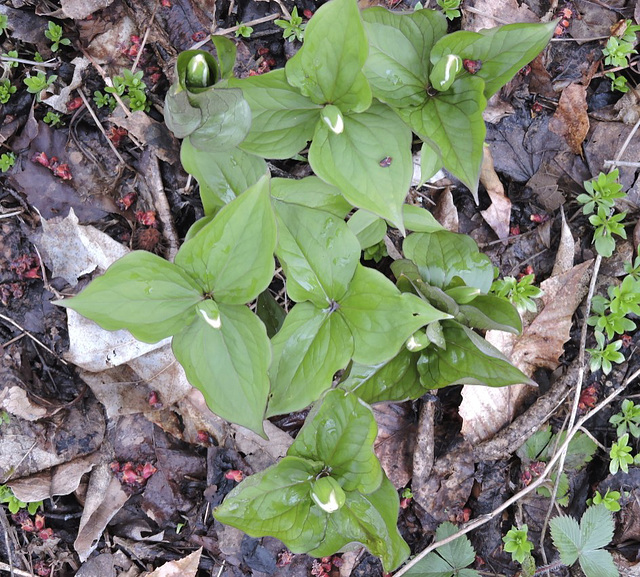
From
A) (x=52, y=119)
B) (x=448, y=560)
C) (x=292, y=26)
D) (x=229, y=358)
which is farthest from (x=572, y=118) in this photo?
(x=52, y=119)

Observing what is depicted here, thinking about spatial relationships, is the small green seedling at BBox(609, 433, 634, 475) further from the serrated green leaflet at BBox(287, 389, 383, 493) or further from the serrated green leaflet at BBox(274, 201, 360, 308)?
the serrated green leaflet at BBox(274, 201, 360, 308)

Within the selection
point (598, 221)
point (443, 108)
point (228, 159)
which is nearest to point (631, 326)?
point (598, 221)

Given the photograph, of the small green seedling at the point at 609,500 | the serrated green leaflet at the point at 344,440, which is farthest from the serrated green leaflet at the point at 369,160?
the small green seedling at the point at 609,500

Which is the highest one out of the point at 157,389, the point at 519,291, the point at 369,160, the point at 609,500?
the point at 369,160

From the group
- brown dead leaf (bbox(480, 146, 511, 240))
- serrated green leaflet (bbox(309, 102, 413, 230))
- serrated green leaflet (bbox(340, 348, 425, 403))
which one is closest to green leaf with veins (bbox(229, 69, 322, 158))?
serrated green leaflet (bbox(309, 102, 413, 230))

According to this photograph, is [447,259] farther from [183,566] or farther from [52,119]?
[52,119]

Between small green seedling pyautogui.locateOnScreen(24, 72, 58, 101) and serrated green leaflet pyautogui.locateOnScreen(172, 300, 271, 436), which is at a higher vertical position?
small green seedling pyautogui.locateOnScreen(24, 72, 58, 101)

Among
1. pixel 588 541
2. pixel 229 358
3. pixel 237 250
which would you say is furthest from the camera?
pixel 588 541

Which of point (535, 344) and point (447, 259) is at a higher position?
point (447, 259)
